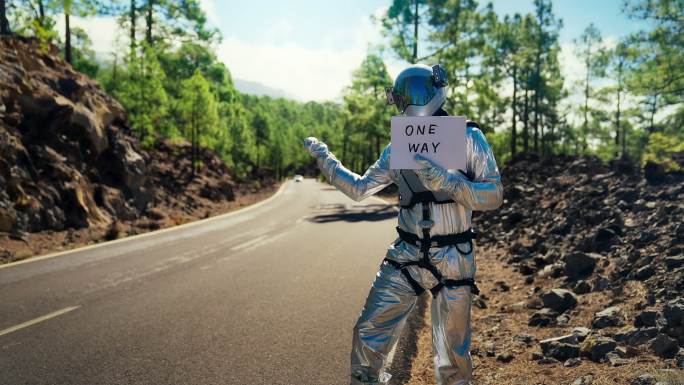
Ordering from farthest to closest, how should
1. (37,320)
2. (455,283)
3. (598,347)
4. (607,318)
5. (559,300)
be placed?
(559,300) < (37,320) < (607,318) < (598,347) < (455,283)

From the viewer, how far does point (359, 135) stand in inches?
1764

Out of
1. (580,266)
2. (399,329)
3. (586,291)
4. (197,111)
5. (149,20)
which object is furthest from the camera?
(149,20)

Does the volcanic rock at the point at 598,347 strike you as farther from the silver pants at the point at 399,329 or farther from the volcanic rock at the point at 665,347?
the silver pants at the point at 399,329

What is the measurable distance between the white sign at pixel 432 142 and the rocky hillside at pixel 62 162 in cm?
964

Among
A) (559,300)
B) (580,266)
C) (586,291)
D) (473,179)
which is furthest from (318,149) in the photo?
(580,266)

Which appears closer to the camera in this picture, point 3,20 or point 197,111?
point 3,20

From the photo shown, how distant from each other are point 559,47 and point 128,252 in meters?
37.2

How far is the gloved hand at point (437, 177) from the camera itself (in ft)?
8.17

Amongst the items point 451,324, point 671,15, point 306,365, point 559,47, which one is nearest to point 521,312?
point 306,365

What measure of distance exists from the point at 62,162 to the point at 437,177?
1385 cm

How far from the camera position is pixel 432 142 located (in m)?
2.60

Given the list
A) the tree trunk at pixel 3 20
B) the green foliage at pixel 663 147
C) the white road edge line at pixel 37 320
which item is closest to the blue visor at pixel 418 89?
the white road edge line at pixel 37 320

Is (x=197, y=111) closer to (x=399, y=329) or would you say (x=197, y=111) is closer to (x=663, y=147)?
(x=663, y=147)

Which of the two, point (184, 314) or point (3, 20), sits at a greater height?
point (3, 20)
